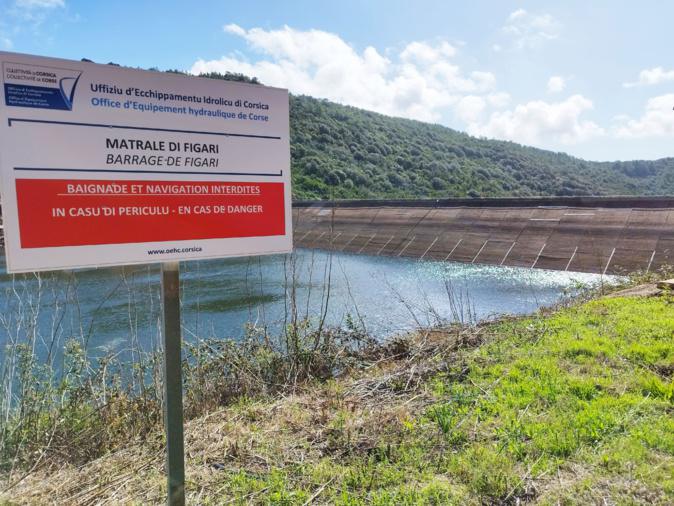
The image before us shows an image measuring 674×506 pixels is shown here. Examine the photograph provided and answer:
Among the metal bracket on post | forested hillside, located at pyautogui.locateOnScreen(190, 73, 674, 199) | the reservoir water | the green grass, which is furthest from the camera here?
forested hillside, located at pyautogui.locateOnScreen(190, 73, 674, 199)

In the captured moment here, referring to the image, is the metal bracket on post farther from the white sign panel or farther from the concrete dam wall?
the concrete dam wall

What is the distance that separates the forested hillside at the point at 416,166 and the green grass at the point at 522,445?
1314 inches

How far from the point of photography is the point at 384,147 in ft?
182

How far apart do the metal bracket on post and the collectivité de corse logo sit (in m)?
0.71

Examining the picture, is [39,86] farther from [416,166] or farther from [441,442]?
[416,166]

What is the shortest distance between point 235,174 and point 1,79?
88 centimetres

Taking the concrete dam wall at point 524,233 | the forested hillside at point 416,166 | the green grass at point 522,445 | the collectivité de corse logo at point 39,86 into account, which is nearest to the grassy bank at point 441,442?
the green grass at point 522,445

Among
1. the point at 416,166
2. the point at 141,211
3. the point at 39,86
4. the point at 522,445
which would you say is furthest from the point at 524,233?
the point at 416,166

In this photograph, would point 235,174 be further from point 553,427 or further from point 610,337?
point 610,337

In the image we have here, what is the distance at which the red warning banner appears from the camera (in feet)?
5.79

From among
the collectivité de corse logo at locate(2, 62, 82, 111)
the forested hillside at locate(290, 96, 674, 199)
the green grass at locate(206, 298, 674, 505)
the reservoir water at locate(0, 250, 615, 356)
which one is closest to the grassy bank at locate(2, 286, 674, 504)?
the green grass at locate(206, 298, 674, 505)

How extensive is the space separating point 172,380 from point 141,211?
28.0 inches

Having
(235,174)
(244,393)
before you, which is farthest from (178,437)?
(244,393)

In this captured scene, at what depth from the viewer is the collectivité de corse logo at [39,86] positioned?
1695 millimetres
